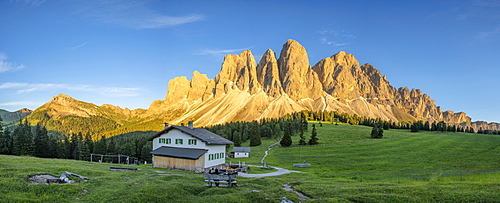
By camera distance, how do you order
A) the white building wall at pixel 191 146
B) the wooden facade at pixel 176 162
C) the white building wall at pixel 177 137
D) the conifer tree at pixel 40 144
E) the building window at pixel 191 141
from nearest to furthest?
the wooden facade at pixel 176 162
the white building wall at pixel 191 146
the white building wall at pixel 177 137
the building window at pixel 191 141
the conifer tree at pixel 40 144

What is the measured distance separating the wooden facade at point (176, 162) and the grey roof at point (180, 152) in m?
0.75

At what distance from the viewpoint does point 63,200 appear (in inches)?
659

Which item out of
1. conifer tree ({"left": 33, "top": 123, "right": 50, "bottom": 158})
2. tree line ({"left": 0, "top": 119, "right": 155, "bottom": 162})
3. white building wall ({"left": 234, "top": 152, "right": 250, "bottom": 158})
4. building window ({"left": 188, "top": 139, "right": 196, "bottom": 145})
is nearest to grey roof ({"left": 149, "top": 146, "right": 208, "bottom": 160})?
building window ({"left": 188, "top": 139, "right": 196, "bottom": 145})

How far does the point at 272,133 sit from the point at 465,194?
109620mm

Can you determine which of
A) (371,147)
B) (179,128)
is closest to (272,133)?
(371,147)

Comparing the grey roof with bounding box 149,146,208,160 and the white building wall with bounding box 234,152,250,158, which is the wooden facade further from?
the white building wall with bounding box 234,152,250,158

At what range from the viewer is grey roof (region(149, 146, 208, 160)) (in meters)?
46.7

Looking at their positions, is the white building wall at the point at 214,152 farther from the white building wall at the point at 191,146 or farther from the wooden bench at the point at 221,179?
the wooden bench at the point at 221,179

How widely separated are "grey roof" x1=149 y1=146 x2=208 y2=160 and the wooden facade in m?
0.75

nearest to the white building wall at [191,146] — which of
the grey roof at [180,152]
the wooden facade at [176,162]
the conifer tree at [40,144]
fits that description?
the grey roof at [180,152]

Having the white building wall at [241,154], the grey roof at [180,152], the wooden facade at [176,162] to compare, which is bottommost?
the white building wall at [241,154]

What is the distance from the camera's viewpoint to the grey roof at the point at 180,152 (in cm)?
4673

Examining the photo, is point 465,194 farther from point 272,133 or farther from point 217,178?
point 272,133

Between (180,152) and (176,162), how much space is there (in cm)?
205
